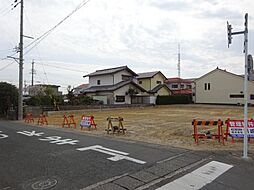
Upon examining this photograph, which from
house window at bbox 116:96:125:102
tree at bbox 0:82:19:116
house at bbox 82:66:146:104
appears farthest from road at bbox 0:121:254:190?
house window at bbox 116:96:125:102

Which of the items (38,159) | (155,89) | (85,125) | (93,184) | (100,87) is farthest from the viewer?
(155,89)

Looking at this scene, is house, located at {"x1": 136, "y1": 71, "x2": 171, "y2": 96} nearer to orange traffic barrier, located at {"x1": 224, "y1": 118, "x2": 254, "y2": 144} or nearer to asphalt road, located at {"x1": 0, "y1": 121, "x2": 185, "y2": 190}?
orange traffic barrier, located at {"x1": 224, "y1": 118, "x2": 254, "y2": 144}

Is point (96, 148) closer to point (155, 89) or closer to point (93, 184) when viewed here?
point (93, 184)

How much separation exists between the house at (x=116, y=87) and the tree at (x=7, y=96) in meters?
14.4

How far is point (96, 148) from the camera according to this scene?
848 cm

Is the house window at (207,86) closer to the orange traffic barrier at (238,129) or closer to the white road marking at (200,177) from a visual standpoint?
the orange traffic barrier at (238,129)

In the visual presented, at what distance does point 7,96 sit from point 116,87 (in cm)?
1685

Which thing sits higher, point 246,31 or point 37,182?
point 246,31

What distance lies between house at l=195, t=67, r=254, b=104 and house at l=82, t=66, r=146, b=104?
391 inches

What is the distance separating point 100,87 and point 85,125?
27.8m

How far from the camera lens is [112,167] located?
20.1 ft

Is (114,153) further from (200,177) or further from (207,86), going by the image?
(207,86)

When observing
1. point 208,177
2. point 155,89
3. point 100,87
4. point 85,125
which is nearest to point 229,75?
point 155,89

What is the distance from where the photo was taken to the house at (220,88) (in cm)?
3768
